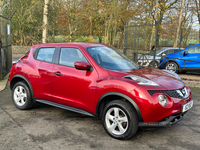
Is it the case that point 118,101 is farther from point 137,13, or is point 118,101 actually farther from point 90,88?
point 137,13

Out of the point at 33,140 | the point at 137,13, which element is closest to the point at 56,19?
the point at 137,13

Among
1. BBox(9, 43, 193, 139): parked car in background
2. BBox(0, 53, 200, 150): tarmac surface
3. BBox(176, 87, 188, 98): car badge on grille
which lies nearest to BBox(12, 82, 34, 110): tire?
BBox(9, 43, 193, 139): parked car in background

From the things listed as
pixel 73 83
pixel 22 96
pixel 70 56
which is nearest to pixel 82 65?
pixel 73 83

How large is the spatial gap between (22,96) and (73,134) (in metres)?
1.96

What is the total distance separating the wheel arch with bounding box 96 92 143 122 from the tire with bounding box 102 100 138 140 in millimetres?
83

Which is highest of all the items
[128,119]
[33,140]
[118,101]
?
[118,101]

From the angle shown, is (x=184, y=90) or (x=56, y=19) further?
(x=56, y=19)

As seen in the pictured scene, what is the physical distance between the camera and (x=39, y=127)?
13.4 feet

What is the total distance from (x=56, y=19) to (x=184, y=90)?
21.2 m

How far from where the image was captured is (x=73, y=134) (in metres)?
3.79

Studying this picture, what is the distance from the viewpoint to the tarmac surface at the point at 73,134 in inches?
133

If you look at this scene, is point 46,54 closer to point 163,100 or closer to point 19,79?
point 19,79

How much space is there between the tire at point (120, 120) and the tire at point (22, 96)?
214 cm

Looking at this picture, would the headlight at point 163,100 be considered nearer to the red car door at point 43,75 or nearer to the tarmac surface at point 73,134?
the tarmac surface at point 73,134
